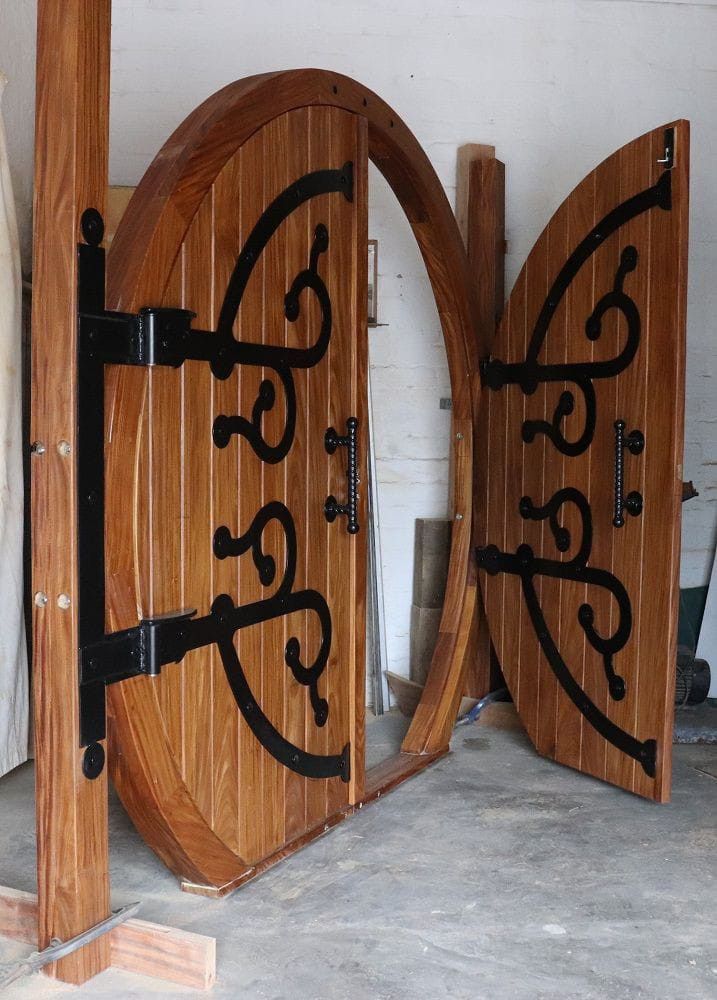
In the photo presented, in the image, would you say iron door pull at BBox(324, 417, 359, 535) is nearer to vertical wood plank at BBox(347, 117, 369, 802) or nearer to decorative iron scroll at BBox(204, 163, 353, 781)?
vertical wood plank at BBox(347, 117, 369, 802)

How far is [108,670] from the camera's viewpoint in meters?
1.95

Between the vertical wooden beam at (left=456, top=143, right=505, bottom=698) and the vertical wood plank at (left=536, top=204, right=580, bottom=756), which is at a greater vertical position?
the vertical wooden beam at (left=456, top=143, right=505, bottom=698)

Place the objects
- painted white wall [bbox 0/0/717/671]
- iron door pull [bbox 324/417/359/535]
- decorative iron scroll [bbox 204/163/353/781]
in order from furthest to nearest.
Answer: painted white wall [bbox 0/0/717/671], iron door pull [bbox 324/417/359/535], decorative iron scroll [bbox 204/163/353/781]

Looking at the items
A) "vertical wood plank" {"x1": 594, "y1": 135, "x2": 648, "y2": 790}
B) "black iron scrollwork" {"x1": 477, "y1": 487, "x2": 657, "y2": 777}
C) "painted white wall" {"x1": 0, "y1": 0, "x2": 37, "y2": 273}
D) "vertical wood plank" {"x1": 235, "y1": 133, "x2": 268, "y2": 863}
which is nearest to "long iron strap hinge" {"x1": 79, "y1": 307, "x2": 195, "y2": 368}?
"vertical wood plank" {"x1": 235, "y1": 133, "x2": 268, "y2": 863}

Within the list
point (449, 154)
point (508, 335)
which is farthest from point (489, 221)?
point (508, 335)

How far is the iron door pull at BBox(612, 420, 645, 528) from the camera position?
2.88m

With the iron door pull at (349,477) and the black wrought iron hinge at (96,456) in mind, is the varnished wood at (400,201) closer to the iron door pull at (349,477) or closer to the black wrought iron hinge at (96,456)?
the black wrought iron hinge at (96,456)

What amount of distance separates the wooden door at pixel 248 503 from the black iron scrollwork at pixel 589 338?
67cm

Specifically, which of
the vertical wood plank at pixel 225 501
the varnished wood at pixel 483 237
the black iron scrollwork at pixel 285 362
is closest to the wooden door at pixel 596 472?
the varnished wood at pixel 483 237

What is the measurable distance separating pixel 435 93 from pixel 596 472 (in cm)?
167

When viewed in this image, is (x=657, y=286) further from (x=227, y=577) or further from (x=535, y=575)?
(x=227, y=577)

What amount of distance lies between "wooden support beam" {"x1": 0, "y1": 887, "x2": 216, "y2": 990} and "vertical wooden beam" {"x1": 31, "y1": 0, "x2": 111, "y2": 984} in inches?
5.6

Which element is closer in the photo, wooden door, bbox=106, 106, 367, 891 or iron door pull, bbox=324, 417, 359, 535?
wooden door, bbox=106, 106, 367, 891

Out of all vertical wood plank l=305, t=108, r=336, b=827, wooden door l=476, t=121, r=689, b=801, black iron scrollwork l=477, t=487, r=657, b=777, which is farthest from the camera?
black iron scrollwork l=477, t=487, r=657, b=777
